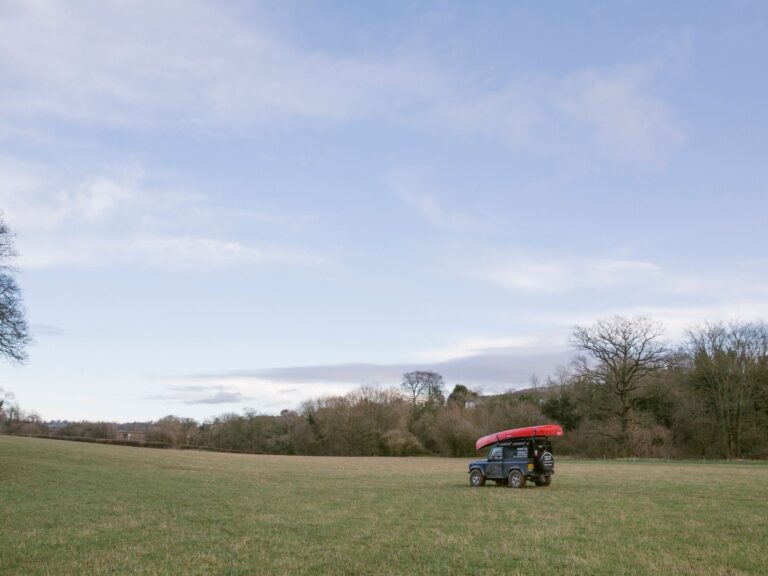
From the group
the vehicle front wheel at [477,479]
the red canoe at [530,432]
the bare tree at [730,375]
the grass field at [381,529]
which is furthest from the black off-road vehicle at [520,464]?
the bare tree at [730,375]

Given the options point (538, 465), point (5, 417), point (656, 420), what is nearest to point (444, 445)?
point (656, 420)

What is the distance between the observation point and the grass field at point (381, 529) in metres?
11.0

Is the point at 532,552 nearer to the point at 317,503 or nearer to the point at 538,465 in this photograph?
the point at 317,503

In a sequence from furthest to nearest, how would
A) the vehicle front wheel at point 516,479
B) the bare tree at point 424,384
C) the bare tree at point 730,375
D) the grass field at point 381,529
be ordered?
the bare tree at point 424,384 → the bare tree at point 730,375 → the vehicle front wheel at point 516,479 → the grass field at point 381,529

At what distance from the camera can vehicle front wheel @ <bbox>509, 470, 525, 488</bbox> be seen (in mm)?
26606

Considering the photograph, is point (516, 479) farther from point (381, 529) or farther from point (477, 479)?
point (381, 529)

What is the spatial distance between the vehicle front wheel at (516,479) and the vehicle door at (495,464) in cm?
54

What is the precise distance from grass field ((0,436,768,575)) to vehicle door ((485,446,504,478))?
1506 millimetres

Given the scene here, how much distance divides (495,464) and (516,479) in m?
1.22

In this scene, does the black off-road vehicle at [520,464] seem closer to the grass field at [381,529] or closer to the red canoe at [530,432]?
the red canoe at [530,432]

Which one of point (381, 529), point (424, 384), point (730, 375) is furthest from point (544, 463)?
point (424, 384)

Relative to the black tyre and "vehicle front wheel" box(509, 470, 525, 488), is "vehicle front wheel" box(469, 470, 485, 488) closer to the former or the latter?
"vehicle front wheel" box(509, 470, 525, 488)

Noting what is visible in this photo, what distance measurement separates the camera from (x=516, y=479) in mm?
26734

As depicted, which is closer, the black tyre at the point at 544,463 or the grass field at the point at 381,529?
the grass field at the point at 381,529
